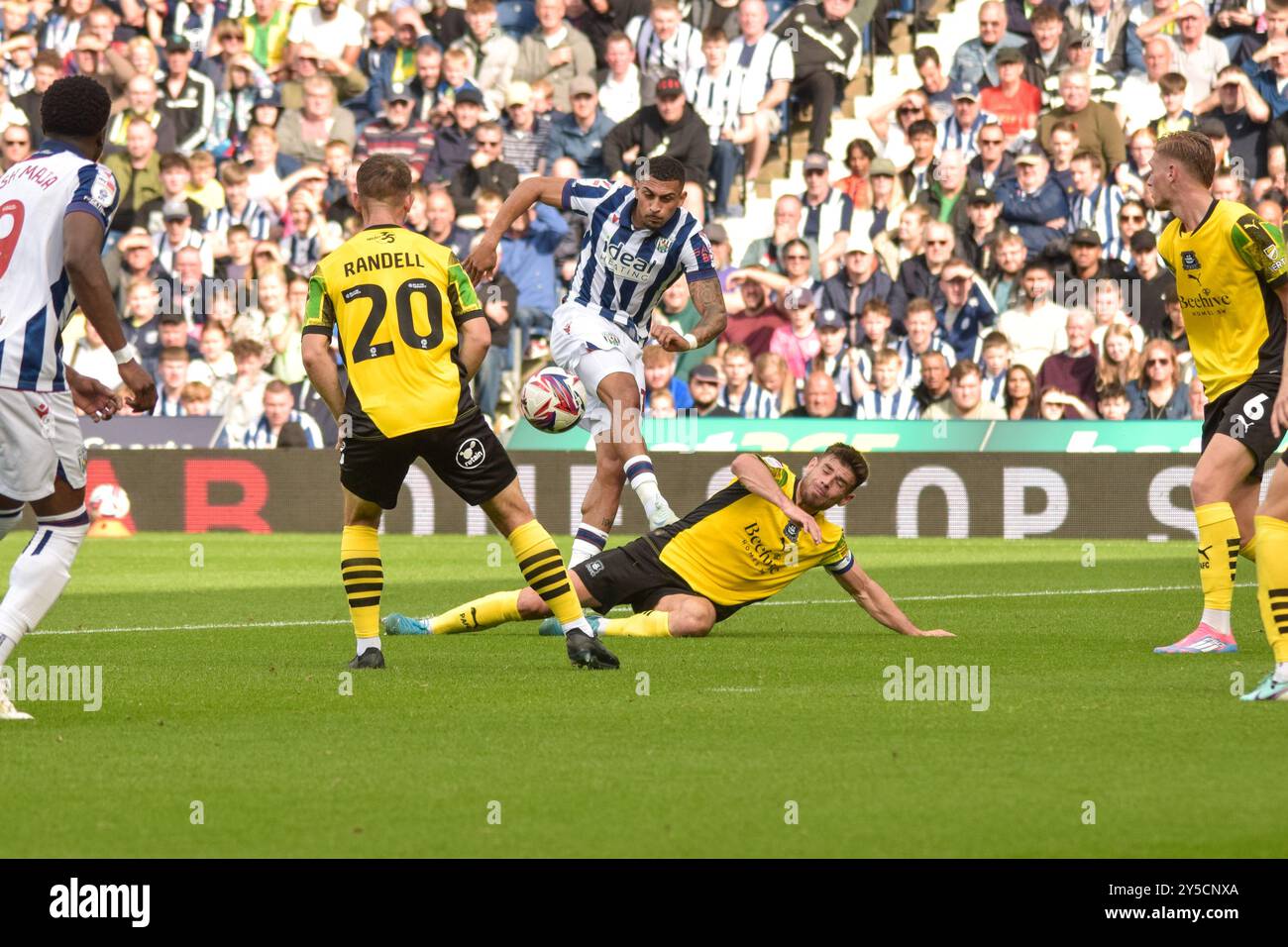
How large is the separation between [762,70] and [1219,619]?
1534 cm

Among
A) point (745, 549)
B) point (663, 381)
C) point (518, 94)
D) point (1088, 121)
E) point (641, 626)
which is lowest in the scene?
point (641, 626)

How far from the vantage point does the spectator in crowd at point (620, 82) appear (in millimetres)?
24812

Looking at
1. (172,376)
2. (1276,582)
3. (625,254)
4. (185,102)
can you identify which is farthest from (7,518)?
(185,102)

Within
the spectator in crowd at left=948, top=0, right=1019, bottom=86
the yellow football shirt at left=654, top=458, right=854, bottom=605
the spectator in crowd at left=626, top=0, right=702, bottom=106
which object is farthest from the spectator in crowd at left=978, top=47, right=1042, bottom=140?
the yellow football shirt at left=654, top=458, right=854, bottom=605

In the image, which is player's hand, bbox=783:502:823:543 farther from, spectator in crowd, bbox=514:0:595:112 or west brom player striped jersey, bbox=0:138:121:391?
spectator in crowd, bbox=514:0:595:112

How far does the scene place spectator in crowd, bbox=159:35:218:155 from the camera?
26844 millimetres

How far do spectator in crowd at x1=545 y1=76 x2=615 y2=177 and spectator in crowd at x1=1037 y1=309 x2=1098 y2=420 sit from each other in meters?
6.46

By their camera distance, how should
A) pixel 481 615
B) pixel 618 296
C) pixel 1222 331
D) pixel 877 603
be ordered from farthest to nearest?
pixel 618 296, pixel 481 615, pixel 877 603, pixel 1222 331

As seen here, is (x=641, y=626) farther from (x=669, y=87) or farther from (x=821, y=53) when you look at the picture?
(x=821, y=53)

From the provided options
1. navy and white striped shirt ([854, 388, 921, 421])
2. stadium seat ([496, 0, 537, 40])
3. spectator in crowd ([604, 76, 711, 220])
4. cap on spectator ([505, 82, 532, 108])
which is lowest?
navy and white striped shirt ([854, 388, 921, 421])

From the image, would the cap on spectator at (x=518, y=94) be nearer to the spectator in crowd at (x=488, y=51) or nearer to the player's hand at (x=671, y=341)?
the spectator in crowd at (x=488, y=51)

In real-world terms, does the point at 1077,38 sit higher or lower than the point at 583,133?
higher

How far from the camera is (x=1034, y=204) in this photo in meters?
21.6

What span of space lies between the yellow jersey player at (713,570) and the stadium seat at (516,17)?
1580 centimetres
